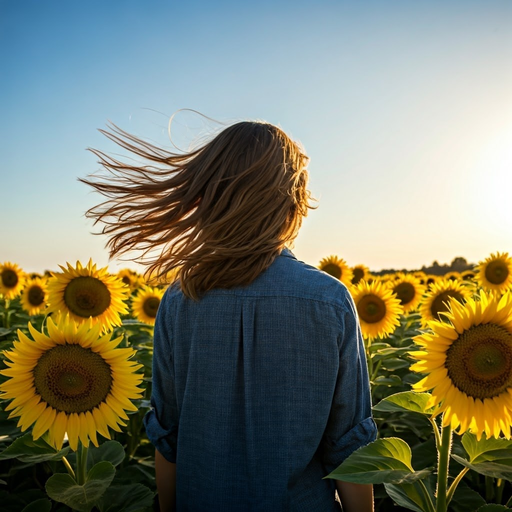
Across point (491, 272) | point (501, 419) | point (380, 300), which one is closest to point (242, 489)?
point (501, 419)

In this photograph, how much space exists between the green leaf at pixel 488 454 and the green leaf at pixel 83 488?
5.45ft

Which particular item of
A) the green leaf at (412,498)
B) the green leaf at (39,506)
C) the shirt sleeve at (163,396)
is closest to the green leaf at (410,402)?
the green leaf at (412,498)

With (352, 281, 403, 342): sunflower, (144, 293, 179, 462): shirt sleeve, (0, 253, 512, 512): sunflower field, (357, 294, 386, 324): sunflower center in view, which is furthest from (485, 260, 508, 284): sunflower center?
(144, 293, 179, 462): shirt sleeve

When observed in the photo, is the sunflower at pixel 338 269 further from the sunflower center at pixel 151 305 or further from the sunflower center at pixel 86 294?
the sunflower center at pixel 86 294

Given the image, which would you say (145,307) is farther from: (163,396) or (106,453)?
(163,396)

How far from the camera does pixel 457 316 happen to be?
223 centimetres

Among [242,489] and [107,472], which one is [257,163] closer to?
[242,489]

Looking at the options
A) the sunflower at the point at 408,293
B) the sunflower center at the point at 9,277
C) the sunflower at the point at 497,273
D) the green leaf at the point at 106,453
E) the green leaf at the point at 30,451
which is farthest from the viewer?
the sunflower center at the point at 9,277

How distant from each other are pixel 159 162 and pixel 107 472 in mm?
1643

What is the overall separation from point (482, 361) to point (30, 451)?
227 cm

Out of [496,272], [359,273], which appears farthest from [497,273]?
[359,273]

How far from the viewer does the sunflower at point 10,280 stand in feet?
30.9

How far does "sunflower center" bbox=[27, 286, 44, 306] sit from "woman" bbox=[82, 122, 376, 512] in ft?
21.1

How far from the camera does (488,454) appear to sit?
2.32 m
